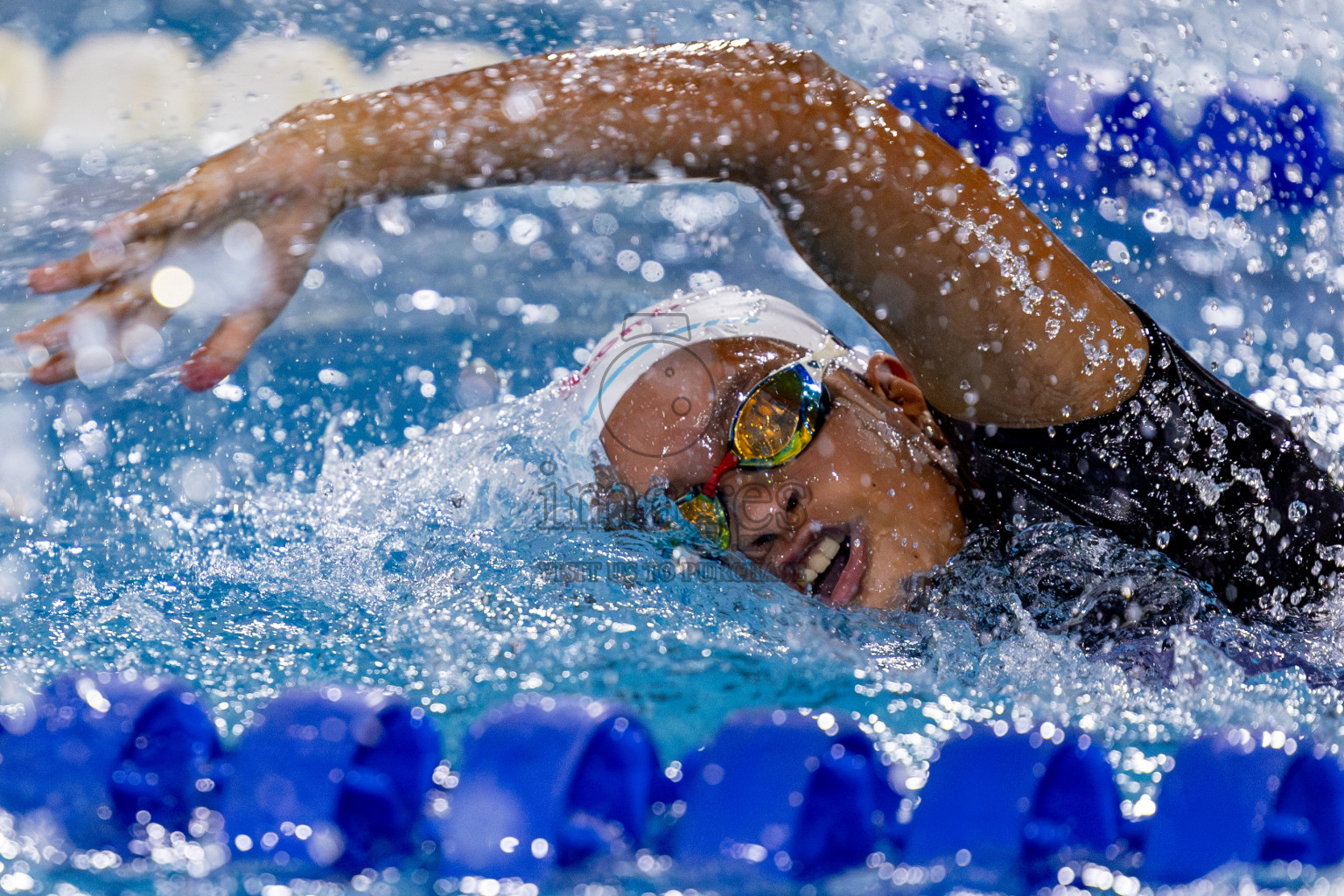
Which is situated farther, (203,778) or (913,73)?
(913,73)

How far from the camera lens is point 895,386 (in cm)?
143

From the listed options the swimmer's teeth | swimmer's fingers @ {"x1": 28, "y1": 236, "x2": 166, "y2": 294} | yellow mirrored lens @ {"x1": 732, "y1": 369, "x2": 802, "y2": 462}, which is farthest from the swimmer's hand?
the swimmer's teeth

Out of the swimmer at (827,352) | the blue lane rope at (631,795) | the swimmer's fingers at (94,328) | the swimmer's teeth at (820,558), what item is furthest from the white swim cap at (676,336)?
the swimmer's fingers at (94,328)

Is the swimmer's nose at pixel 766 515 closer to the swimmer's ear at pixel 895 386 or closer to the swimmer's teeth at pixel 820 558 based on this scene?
the swimmer's teeth at pixel 820 558

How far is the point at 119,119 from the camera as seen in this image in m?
2.71

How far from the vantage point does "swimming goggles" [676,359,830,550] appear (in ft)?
4.27

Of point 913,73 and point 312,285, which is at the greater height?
point 913,73

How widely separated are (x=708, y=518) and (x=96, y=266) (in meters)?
0.74

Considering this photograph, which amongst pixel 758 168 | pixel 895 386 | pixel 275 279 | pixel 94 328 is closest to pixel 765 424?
pixel 895 386

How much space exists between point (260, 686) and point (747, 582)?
1.92 feet

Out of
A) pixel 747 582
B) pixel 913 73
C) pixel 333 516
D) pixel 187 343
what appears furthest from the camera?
pixel 913 73

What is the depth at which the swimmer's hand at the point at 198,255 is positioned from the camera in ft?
2.87

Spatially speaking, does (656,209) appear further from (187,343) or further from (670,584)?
(670,584)

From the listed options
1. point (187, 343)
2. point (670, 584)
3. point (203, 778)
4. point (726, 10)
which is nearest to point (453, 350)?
point (187, 343)
